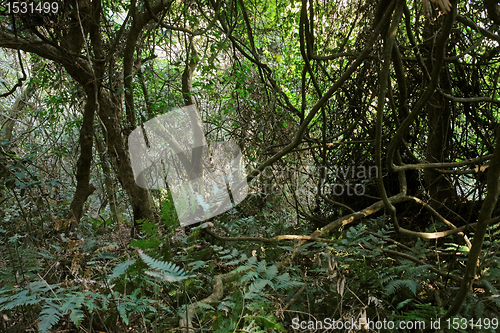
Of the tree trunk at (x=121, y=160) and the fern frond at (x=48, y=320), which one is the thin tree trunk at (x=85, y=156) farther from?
the fern frond at (x=48, y=320)

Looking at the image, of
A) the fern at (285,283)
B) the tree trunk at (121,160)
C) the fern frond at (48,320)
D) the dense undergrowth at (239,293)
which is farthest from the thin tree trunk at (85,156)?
the fern at (285,283)

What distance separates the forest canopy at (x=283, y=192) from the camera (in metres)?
1.34

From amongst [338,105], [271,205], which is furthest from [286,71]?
[271,205]

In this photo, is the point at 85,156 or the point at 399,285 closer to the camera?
the point at 399,285

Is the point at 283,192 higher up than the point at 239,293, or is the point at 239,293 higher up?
the point at 283,192

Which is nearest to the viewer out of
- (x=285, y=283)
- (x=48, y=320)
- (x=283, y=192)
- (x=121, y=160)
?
(x=48, y=320)

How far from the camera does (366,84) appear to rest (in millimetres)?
2949

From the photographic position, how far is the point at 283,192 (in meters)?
3.31

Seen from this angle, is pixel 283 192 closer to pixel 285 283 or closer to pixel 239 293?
pixel 285 283

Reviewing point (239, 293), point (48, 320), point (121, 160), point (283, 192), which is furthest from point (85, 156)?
point (239, 293)

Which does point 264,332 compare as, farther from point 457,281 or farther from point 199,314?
point 457,281

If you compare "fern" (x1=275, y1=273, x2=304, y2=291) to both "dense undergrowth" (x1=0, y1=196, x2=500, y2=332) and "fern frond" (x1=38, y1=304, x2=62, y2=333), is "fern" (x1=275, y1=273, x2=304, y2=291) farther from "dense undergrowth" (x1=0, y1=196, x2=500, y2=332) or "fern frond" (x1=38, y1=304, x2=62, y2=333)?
"fern frond" (x1=38, y1=304, x2=62, y2=333)

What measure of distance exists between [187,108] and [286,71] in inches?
56.9

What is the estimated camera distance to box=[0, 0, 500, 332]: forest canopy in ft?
4.39
